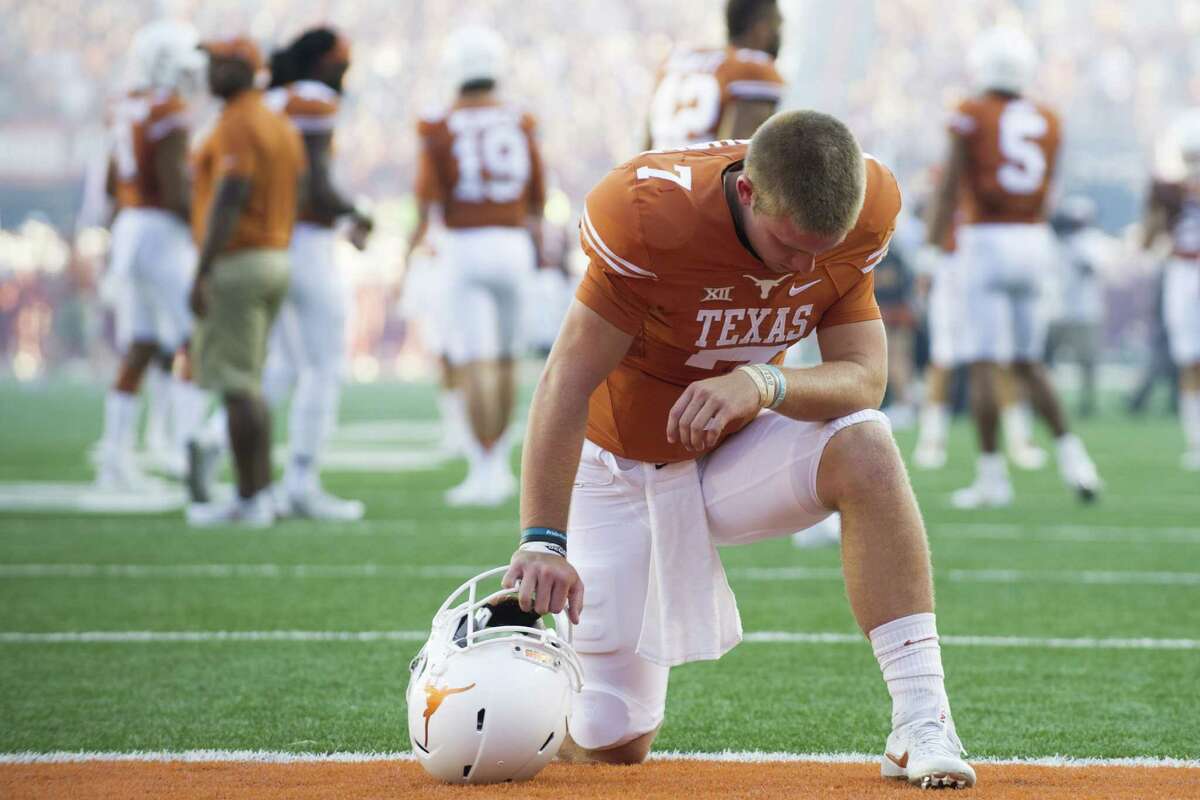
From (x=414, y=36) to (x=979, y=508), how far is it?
36.9 meters

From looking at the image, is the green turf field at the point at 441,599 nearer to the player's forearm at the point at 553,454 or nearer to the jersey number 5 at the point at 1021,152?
the player's forearm at the point at 553,454

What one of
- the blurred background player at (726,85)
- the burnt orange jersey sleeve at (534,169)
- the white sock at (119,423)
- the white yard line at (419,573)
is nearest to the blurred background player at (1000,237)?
the burnt orange jersey sleeve at (534,169)

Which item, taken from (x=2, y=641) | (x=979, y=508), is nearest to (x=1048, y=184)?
(x=979, y=508)

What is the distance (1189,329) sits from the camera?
10.5 m

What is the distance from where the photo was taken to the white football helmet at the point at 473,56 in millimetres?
8375

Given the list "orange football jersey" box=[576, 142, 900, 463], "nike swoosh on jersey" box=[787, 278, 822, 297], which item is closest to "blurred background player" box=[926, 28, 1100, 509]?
"orange football jersey" box=[576, 142, 900, 463]

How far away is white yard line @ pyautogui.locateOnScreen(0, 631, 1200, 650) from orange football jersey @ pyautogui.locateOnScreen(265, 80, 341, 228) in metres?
3.29

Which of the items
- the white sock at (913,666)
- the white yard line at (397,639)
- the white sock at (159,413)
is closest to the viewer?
the white sock at (913,666)

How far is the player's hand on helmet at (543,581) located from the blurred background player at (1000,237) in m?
5.48

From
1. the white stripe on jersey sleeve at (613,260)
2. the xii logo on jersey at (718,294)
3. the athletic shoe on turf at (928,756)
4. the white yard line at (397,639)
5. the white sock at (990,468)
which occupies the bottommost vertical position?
the white sock at (990,468)

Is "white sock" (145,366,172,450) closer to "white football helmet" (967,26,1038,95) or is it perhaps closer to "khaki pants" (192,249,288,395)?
"khaki pants" (192,249,288,395)

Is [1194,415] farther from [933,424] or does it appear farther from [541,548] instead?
[541,548]

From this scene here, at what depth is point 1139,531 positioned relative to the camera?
279 inches

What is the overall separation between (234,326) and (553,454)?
423 centimetres
